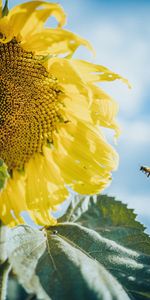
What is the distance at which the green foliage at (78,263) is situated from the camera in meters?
1.88

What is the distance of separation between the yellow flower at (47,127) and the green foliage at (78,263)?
0.21m

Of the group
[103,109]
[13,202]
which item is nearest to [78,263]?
[13,202]

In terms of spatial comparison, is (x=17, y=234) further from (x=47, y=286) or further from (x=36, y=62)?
(x=36, y=62)

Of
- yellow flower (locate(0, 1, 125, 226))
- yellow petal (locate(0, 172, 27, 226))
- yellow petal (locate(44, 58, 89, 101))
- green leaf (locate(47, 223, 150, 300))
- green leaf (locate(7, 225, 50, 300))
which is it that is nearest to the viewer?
green leaf (locate(7, 225, 50, 300))

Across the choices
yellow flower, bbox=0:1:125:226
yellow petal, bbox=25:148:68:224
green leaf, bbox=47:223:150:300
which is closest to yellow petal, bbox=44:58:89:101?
yellow flower, bbox=0:1:125:226

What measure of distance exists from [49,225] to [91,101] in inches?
23.4

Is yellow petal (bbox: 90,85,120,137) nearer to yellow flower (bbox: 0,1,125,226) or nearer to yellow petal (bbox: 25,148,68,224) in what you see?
yellow flower (bbox: 0,1,125,226)

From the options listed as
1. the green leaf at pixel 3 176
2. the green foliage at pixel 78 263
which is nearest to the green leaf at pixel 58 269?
the green foliage at pixel 78 263

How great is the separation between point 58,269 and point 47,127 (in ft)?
2.79

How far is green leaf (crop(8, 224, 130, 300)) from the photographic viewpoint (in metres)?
1.87

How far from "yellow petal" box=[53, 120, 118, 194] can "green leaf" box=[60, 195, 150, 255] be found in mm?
258

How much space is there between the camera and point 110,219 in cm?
287

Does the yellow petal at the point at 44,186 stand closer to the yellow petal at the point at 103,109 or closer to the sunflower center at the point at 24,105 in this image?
the sunflower center at the point at 24,105

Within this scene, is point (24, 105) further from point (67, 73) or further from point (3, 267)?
point (3, 267)
